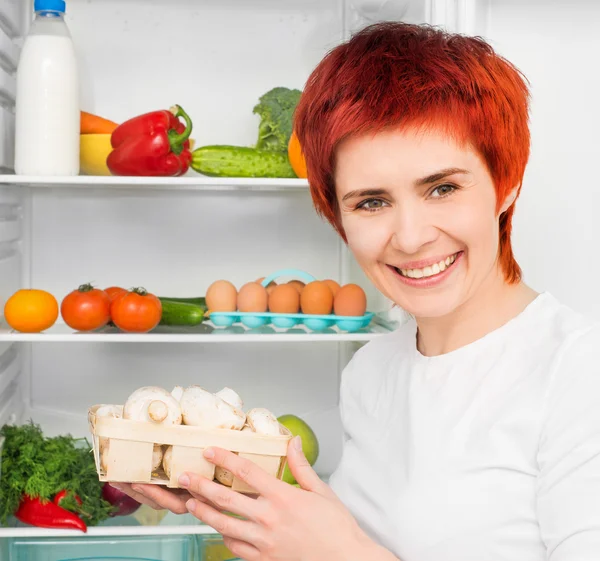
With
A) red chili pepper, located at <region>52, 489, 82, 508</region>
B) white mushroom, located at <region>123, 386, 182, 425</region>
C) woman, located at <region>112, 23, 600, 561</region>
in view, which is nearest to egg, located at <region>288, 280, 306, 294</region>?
red chili pepper, located at <region>52, 489, 82, 508</region>

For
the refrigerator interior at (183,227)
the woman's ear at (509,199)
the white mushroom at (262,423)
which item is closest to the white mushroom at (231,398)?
the white mushroom at (262,423)

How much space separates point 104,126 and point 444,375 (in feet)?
3.67

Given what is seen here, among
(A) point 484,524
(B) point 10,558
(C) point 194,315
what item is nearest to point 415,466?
(A) point 484,524

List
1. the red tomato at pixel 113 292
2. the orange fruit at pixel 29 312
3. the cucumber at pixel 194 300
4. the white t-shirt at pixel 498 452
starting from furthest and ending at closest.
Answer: the cucumber at pixel 194 300 → the red tomato at pixel 113 292 → the orange fruit at pixel 29 312 → the white t-shirt at pixel 498 452

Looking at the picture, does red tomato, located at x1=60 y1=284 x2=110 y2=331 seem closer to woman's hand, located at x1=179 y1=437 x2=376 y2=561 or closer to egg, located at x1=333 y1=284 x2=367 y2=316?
egg, located at x1=333 y1=284 x2=367 y2=316

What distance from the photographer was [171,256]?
2051 millimetres

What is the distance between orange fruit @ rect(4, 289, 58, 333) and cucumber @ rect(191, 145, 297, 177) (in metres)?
Result: 0.43

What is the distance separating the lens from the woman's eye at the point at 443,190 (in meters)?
0.92

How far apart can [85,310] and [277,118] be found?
0.59 meters

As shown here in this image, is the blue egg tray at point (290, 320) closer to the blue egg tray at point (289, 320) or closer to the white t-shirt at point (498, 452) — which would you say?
the blue egg tray at point (289, 320)

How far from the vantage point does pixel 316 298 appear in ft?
5.65

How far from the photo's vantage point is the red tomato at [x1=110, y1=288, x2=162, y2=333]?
1.66 m

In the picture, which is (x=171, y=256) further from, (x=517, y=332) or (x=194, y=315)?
(x=517, y=332)

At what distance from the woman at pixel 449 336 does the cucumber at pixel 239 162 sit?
0.68 meters
